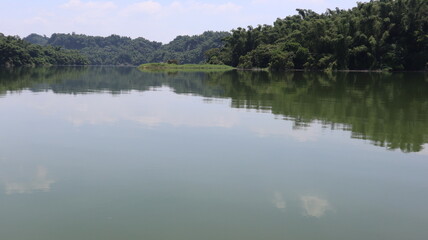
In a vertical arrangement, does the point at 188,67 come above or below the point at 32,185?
above

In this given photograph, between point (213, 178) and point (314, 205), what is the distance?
6.79ft

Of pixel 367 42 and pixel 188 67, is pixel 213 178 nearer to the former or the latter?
pixel 367 42

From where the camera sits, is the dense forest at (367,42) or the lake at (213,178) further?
the dense forest at (367,42)

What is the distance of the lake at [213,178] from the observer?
5414 mm

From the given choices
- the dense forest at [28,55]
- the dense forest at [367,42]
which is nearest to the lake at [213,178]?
the dense forest at [367,42]

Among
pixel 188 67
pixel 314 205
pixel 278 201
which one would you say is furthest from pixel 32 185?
pixel 188 67

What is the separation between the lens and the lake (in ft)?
17.8

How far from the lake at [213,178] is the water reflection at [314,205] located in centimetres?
2

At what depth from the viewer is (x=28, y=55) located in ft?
364

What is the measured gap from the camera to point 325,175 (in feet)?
25.6

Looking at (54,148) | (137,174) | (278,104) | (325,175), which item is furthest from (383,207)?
(278,104)

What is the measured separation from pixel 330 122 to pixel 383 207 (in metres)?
7.82

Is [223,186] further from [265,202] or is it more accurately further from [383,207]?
[383,207]

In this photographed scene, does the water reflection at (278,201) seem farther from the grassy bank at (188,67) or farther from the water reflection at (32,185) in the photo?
the grassy bank at (188,67)
